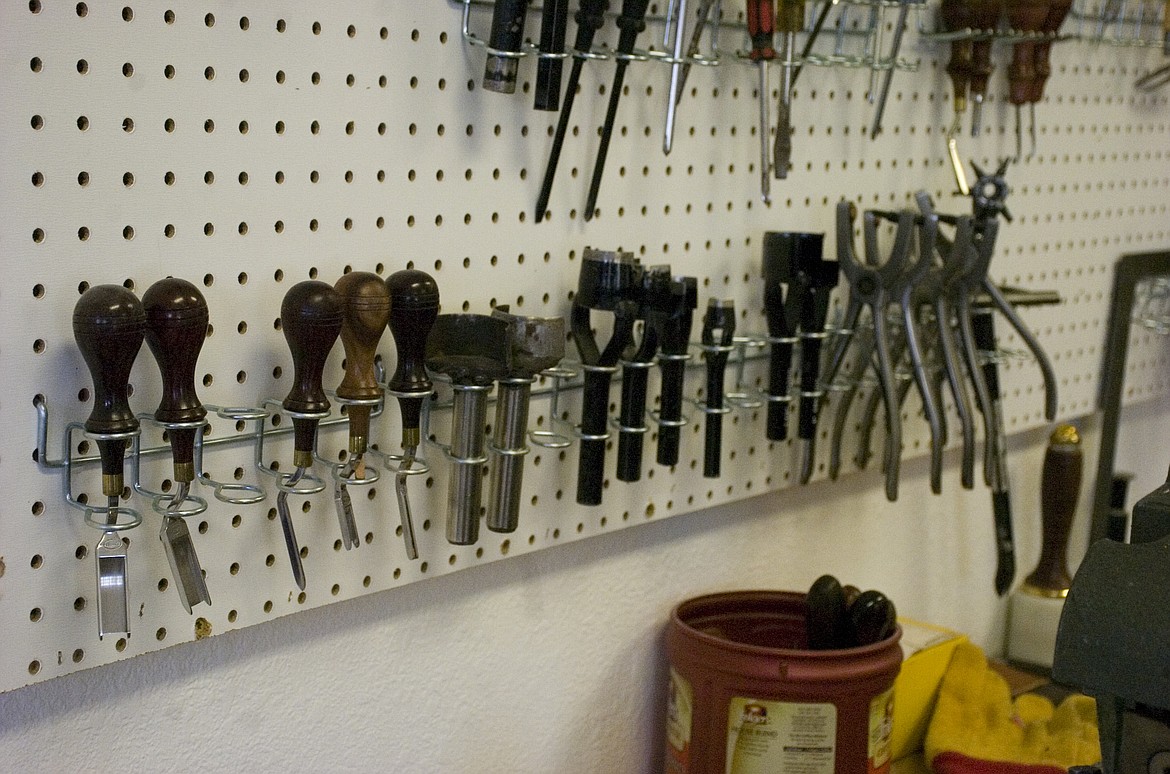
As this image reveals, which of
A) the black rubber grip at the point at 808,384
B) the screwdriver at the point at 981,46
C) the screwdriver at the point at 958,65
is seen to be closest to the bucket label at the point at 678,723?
the black rubber grip at the point at 808,384

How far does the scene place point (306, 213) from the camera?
2.83 ft

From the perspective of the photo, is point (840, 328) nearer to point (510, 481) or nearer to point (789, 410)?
point (789, 410)

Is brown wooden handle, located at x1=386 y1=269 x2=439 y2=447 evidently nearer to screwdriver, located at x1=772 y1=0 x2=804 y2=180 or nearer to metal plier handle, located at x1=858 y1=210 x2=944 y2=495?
screwdriver, located at x1=772 y1=0 x2=804 y2=180

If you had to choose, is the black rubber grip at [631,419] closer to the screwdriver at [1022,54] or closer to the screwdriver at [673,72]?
the screwdriver at [673,72]

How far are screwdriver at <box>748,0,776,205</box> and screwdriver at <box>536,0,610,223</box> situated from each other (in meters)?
0.16

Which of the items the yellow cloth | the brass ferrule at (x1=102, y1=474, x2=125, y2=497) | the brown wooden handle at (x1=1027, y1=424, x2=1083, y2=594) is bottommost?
the yellow cloth

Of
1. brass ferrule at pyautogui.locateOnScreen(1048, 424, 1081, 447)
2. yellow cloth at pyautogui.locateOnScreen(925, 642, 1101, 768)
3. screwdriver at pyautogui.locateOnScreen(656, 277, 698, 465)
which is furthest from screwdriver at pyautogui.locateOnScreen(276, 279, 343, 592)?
brass ferrule at pyautogui.locateOnScreen(1048, 424, 1081, 447)

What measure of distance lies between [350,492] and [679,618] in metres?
0.42

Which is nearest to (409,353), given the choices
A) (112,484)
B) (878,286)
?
(112,484)

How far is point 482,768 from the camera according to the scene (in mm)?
1115

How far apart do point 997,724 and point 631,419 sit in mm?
610

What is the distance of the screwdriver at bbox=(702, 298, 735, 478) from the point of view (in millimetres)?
1087

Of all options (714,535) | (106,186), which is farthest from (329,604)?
(714,535)

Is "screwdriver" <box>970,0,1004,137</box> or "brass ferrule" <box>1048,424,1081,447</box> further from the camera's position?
"brass ferrule" <box>1048,424,1081,447</box>
